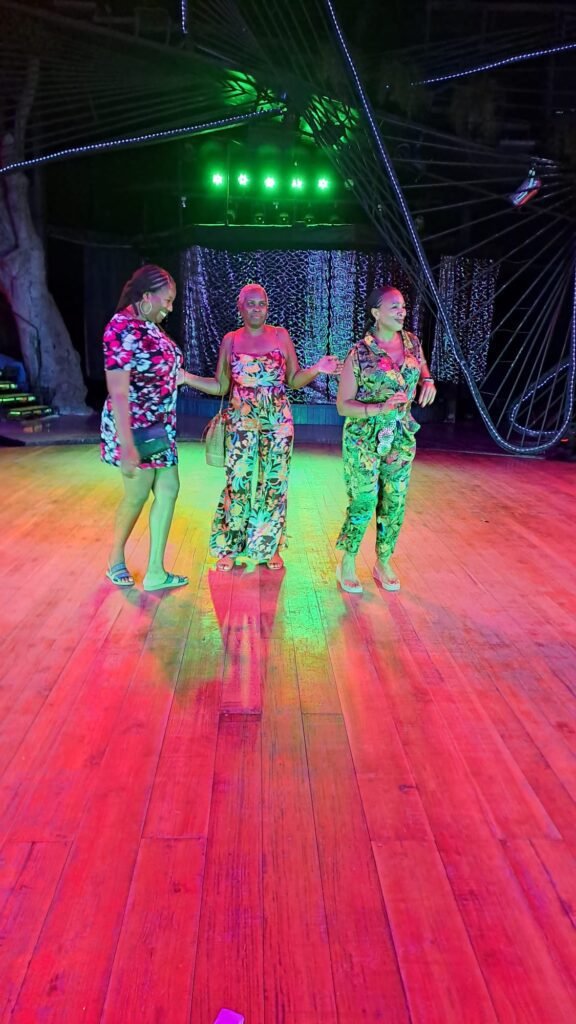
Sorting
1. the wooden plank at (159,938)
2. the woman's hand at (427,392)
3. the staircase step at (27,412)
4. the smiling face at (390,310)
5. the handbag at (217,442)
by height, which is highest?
the smiling face at (390,310)

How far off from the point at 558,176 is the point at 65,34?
16.5ft

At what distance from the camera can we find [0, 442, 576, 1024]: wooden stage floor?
1391 mm

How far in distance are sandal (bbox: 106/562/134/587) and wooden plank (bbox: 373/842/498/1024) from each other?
2206 millimetres

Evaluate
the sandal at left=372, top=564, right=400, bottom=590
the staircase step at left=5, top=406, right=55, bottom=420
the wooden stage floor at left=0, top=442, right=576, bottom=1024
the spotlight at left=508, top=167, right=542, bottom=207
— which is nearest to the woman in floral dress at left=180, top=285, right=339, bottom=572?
the wooden stage floor at left=0, top=442, right=576, bottom=1024

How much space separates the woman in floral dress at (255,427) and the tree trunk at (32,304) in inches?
297

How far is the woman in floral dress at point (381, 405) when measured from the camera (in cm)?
329

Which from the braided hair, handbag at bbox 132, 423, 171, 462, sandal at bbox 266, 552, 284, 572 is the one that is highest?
the braided hair

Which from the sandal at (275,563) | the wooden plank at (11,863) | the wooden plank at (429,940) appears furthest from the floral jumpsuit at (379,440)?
the wooden plank at (11,863)

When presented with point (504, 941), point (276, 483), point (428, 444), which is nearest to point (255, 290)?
point (276, 483)

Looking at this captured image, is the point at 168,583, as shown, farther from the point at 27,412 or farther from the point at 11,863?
the point at 27,412

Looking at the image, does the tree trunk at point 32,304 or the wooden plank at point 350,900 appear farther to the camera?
the tree trunk at point 32,304

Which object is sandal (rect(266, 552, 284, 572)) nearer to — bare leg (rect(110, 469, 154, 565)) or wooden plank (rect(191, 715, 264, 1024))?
bare leg (rect(110, 469, 154, 565))

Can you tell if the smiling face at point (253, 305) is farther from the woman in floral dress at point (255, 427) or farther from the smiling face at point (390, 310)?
the smiling face at point (390, 310)

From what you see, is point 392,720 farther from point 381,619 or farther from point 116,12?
point 116,12
